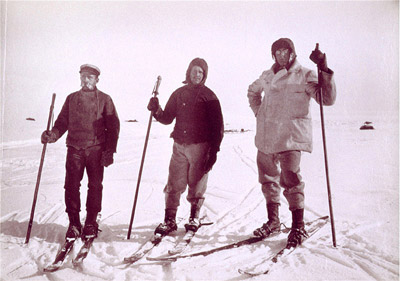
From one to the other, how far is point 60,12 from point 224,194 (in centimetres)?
339

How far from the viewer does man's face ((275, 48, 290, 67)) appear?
2871 mm

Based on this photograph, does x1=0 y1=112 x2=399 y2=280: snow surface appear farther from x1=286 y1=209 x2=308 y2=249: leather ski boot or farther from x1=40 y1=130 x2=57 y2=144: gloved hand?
x1=40 y1=130 x2=57 y2=144: gloved hand

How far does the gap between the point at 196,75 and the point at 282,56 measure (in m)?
0.96

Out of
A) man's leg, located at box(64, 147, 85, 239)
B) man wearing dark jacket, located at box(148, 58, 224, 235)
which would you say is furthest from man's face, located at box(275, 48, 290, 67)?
man's leg, located at box(64, 147, 85, 239)

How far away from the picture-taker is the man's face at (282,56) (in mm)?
2871

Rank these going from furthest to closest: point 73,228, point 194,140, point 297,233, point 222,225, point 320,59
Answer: point 222,225
point 194,140
point 73,228
point 297,233
point 320,59

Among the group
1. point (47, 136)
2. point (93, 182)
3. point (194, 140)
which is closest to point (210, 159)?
point (194, 140)

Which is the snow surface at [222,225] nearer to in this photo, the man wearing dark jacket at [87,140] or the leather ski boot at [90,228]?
the leather ski boot at [90,228]

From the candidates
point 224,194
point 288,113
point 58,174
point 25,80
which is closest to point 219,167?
point 224,194

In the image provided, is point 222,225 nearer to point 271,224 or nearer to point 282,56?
point 271,224

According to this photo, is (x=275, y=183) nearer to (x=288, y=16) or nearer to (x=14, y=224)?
(x=288, y=16)

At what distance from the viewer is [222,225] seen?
3.32 m

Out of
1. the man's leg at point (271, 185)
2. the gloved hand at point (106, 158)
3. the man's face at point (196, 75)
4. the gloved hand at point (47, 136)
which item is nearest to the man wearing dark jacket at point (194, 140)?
the man's face at point (196, 75)

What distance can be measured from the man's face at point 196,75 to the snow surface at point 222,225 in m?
1.72
